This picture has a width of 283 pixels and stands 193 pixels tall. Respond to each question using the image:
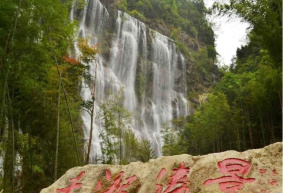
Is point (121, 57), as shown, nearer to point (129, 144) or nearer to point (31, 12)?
point (129, 144)

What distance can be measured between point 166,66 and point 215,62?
6.29 m

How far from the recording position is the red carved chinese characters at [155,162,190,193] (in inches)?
85.7

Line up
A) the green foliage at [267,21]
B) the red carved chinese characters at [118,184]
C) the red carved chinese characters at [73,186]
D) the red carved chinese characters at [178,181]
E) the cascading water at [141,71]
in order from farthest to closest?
1. the cascading water at [141,71]
2. the green foliage at [267,21]
3. the red carved chinese characters at [73,186]
4. the red carved chinese characters at [118,184]
5. the red carved chinese characters at [178,181]

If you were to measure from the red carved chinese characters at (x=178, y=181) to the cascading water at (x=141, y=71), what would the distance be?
36.6ft

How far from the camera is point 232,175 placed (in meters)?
2.04

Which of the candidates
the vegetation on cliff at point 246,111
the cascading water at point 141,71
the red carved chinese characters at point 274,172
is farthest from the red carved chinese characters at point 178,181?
the cascading water at point 141,71

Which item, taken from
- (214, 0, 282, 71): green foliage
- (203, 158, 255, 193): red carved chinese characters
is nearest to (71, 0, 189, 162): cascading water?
(214, 0, 282, 71): green foliage

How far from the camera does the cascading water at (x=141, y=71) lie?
14.8 metres

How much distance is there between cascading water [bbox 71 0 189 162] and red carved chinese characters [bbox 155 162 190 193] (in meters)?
11.2

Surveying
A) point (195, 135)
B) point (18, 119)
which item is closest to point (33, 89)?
point (18, 119)

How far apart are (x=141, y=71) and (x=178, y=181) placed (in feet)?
48.3

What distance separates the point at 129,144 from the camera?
9477 millimetres

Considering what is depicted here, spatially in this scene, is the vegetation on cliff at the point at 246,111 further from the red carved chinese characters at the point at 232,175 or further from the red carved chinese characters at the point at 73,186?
the red carved chinese characters at the point at 73,186

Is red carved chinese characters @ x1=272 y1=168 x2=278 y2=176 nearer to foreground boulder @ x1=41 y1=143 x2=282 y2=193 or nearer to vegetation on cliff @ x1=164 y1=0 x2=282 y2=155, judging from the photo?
foreground boulder @ x1=41 y1=143 x2=282 y2=193
